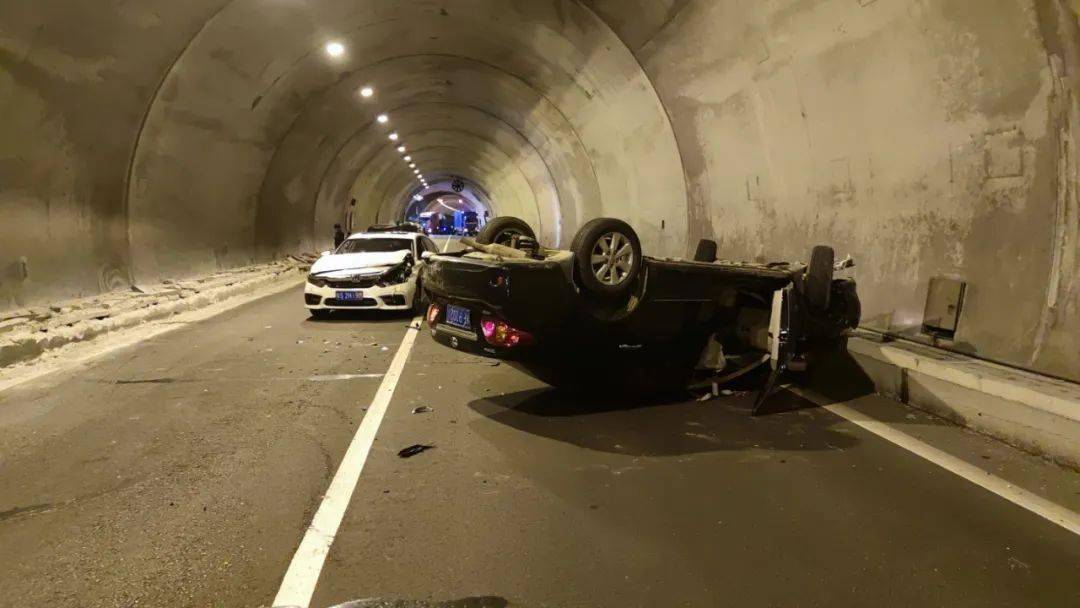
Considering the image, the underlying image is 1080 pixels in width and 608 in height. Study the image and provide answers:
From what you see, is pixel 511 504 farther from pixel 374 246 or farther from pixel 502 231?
pixel 374 246

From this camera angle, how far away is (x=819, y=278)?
19.1 feet

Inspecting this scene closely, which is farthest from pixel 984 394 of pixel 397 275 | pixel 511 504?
pixel 397 275

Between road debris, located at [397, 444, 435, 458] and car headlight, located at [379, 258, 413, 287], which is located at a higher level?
car headlight, located at [379, 258, 413, 287]

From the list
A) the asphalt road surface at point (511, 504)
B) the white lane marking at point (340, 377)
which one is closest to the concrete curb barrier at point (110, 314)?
the asphalt road surface at point (511, 504)

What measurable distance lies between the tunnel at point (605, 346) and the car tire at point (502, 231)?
1.9 inches

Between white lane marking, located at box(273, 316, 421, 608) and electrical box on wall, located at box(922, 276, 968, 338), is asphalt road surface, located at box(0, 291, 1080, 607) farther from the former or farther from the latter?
electrical box on wall, located at box(922, 276, 968, 338)

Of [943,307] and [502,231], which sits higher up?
[502,231]

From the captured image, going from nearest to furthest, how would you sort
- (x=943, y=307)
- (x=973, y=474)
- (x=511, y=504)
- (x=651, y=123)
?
(x=511, y=504) → (x=973, y=474) → (x=943, y=307) → (x=651, y=123)

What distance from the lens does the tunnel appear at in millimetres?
3109

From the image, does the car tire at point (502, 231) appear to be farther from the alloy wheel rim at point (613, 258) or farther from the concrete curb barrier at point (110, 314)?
the concrete curb barrier at point (110, 314)

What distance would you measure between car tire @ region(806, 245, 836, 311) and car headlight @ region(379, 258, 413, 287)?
6.91 meters

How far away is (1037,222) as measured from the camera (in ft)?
17.7

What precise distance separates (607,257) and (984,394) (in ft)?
10.6

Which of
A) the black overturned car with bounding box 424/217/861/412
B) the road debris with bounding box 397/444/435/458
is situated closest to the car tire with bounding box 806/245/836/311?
the black overturned car with bounding box 424/217/861/412
